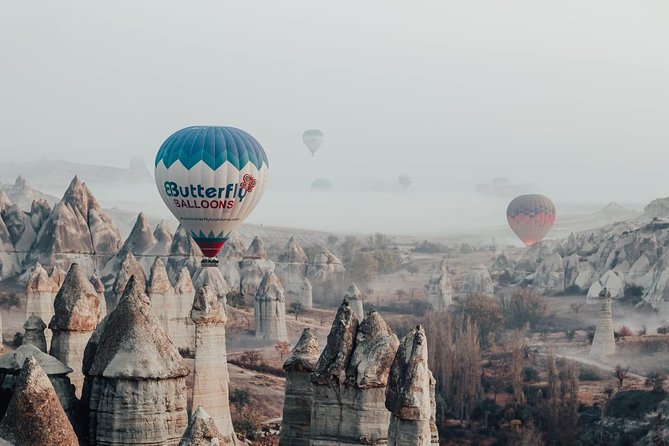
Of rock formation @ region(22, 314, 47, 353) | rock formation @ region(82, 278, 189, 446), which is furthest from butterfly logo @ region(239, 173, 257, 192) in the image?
rock formation @ region(82, 278, 189, 446)

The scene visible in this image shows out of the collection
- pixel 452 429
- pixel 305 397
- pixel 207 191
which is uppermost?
→ pixel 207 191

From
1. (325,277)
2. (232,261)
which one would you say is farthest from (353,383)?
(325,277)

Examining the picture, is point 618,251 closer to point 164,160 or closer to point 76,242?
point 76,242

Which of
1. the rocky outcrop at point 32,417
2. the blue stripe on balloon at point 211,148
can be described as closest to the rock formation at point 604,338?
the blue stripe on balloon at point 211,148

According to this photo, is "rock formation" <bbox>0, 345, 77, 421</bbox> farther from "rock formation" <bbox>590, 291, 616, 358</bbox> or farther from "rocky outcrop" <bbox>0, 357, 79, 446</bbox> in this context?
"rock formation" <bbox>590, 291, 616, 358</bbox>

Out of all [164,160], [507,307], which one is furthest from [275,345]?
[507,307]

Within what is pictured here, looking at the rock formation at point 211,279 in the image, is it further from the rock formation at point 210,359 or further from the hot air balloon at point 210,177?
the rock formation at point 210,359
